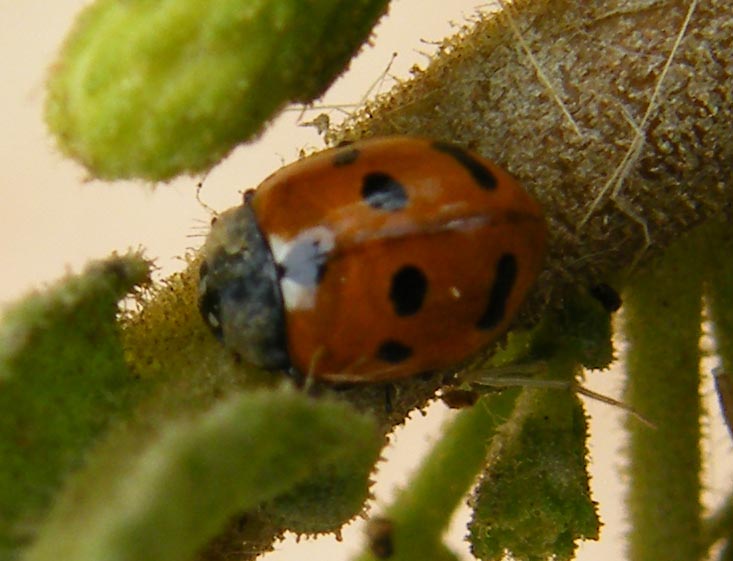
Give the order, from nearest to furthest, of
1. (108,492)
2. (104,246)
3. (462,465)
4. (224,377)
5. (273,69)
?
(108,492) < (273,69) < (224,377) < (462,465) < (104,246)

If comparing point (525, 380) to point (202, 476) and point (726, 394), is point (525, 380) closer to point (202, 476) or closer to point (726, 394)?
point (726, 394)

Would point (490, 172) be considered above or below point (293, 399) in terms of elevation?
above

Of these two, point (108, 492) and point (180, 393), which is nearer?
point (108, 492)

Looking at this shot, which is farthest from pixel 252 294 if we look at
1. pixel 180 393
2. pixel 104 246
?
pixel 104 246

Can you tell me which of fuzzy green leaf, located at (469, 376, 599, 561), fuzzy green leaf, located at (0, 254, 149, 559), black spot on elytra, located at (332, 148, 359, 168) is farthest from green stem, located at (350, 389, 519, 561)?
fuzzy green leaf, located at (0, 254, 149, 559)

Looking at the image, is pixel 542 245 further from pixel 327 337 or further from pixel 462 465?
pixel 462 465

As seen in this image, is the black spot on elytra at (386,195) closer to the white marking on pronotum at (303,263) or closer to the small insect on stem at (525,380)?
the white marking on pronotum at (303,263)
